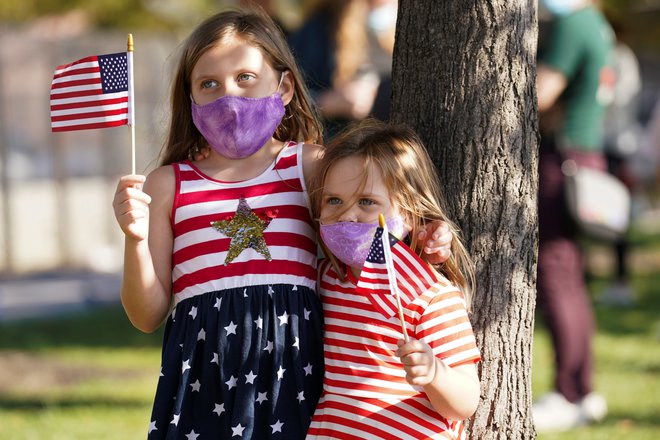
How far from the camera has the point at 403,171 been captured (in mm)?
2697

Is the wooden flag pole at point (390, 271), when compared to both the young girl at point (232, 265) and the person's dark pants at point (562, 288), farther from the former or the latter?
the person's dark pants at point (562, 288)

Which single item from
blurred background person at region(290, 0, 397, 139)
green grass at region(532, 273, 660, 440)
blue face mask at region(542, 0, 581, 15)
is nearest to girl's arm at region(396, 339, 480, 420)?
blurred background person at region(290, 0, 397, 139)

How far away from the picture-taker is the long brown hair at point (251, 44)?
9.46 ft

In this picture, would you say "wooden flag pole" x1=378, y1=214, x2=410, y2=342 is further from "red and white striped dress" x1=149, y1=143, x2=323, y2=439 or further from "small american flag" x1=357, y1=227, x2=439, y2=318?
"red and white striped dress" x1=149, y1=143, x2=323, y2=439

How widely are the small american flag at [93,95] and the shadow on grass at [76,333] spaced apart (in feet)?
15.4

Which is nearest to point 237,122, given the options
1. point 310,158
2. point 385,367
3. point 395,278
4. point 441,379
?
point 310,158

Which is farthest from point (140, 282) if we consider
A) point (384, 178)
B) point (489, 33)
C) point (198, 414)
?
point (489, 33)

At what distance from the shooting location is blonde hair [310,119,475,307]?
2682 millimetres

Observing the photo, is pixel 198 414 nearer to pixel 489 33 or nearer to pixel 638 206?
pixel 489 33

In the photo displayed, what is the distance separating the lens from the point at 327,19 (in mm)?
4953

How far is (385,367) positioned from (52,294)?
22.8ft

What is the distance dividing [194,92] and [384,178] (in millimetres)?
580

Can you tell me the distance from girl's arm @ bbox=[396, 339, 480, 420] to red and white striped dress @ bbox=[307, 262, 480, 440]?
0.14ft

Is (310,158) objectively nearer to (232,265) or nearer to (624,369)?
(232,265)
